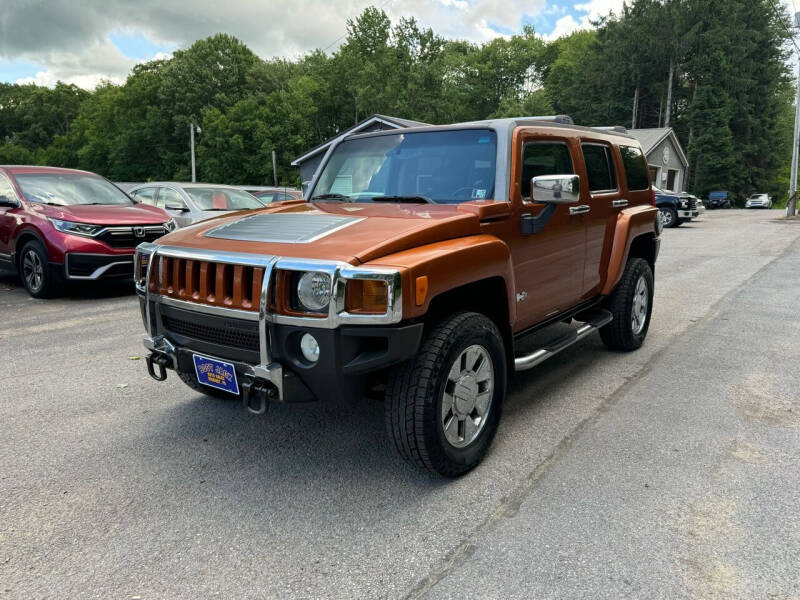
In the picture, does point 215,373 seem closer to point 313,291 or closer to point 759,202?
point 313,291

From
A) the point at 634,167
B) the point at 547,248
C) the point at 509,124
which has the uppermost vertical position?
the point at 509,124

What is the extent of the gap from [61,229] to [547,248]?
661 centimetres

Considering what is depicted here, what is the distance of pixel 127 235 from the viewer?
26.3 ft

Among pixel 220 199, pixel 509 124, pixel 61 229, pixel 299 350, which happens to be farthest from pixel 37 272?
pixel 509 124

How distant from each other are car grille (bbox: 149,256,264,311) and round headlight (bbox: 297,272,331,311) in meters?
0.22

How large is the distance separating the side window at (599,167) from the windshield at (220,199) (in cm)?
669

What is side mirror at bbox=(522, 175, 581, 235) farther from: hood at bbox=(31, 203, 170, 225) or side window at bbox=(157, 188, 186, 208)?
side window at bbox=(157, 188, 186, 208)

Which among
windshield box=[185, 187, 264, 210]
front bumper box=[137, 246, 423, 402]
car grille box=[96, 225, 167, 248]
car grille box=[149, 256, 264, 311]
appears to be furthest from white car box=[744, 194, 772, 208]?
car grille box=[149, 256, 264, 311]

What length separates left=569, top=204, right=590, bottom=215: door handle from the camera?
4.22 metres

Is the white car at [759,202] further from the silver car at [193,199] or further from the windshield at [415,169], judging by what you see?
the windshield at [415,169]

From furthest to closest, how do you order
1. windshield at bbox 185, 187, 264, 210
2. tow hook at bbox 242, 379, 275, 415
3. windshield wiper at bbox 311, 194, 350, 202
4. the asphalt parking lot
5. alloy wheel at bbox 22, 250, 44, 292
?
windshield at bbox 185, 187, 264, 210 → alloy wheel at bbox 22, 250, 44, 292 → windshield wiper at bbox 311, 194, 350, 202 → tow hook at bbox 242, 379, 275, 415 → the asphalt parking lot

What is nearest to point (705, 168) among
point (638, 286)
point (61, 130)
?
point (638, 286)

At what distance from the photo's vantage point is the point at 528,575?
7.67 ft

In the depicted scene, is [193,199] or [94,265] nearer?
[94,265]
